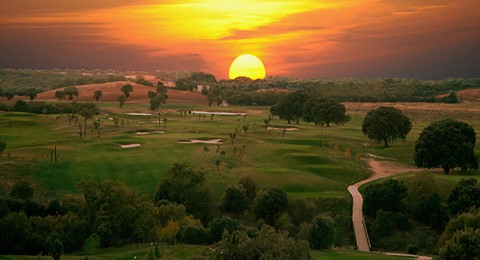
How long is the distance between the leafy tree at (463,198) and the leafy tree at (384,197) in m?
4.93

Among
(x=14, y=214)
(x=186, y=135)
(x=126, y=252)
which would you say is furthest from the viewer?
(x=186, y=135)

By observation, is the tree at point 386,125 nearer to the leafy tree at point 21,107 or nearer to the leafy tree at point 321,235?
the leafy tree at point 321,235

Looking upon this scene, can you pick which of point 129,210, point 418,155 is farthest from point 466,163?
point 129,210

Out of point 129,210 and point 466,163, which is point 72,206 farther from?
point 466,163

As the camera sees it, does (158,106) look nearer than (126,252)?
No

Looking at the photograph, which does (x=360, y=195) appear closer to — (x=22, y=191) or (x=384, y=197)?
(x=384, y=197)

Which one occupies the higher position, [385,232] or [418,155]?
[418,155]

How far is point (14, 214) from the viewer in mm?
45719

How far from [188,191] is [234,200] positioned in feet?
15.2

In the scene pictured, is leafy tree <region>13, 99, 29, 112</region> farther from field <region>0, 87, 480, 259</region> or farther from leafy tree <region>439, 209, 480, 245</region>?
leafy tree <region>439, 209, 480, 245</region>

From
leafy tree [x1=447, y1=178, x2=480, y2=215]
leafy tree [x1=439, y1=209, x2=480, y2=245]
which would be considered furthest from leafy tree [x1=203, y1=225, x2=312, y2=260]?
leafy tree [x1=447, y1=178, x2=480, y2=215]

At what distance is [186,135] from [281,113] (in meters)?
38.6

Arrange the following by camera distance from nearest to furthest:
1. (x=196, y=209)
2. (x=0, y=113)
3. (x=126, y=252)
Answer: (x=126, y=252)
(x=196, y=209)
(x=0, y=113)

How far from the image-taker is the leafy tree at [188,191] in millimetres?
58594
